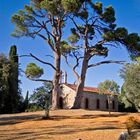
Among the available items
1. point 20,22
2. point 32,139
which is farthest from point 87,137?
point 20,22

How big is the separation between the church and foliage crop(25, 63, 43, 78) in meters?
17.7

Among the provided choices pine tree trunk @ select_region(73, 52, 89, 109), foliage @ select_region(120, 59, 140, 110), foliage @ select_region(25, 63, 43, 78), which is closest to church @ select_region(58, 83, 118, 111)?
pine tree trunk @ select_region(73, 52, 89, 109)

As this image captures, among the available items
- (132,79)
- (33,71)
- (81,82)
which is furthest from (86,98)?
(132,79)

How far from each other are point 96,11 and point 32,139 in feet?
78.1

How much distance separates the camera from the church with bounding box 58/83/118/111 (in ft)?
180

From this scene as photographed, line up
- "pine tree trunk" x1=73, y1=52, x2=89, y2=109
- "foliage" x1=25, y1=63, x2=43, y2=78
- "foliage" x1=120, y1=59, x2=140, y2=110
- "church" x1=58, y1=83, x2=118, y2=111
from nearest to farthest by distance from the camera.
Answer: "foliage" x1=120, y1=59, x2=140, y2=110 < "foliage" x1=25, y1=63, x2=43, y2=78 < "pine tree trunk" x1=73, y1=52, x2=89, y2=109 < "church" x1=58, y1=83, x2=118, y2=111

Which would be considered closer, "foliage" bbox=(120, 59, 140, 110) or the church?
"foliage" bbox=(120, 59, 140, 110)

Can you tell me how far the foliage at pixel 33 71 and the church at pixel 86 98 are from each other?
17.7m

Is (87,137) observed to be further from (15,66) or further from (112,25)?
(15,66)

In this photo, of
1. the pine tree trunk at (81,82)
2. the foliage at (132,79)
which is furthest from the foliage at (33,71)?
the foliage at (132,79)

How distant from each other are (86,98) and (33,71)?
22538 mm

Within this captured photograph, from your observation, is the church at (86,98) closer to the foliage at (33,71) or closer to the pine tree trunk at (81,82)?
the pine tree trunk at (81,82)

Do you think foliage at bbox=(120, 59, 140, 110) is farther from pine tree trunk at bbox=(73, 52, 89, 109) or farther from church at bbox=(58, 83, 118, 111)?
church at bbox=(58, 83, 118, 111)

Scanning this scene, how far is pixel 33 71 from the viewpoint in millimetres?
35844
